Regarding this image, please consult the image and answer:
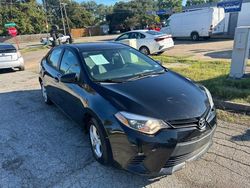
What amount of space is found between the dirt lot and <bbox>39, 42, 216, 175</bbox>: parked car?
1.02 feet

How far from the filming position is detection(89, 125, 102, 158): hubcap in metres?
3.08

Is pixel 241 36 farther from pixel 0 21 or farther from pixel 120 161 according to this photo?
pixel 0 21

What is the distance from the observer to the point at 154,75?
3600 mm

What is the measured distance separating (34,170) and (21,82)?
619 centimetres

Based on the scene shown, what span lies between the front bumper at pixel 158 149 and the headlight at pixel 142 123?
2.1 inches

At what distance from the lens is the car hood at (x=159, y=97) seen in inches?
102

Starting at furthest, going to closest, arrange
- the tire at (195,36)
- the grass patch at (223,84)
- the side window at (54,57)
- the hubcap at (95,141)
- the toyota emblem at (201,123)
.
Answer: the tire at (195,36)
the grass patch at (223,84)
the side window at (54,57)
the hubcap at (95,141)
the toyota emblem at (201,123)

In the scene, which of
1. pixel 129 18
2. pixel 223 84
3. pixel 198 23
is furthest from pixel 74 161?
pixel 129 18

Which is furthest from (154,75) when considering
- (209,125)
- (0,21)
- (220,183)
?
(0,21)

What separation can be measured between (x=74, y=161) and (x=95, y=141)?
44 centimetres

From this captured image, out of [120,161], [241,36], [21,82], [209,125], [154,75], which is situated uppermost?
[241,36]

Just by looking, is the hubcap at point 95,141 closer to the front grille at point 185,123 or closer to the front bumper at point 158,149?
the front bumper at point 158,149

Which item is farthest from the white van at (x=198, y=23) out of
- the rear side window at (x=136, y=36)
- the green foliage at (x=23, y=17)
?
the green foliage at (x=23, y=17)

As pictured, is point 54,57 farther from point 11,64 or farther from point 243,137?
point 11,64
